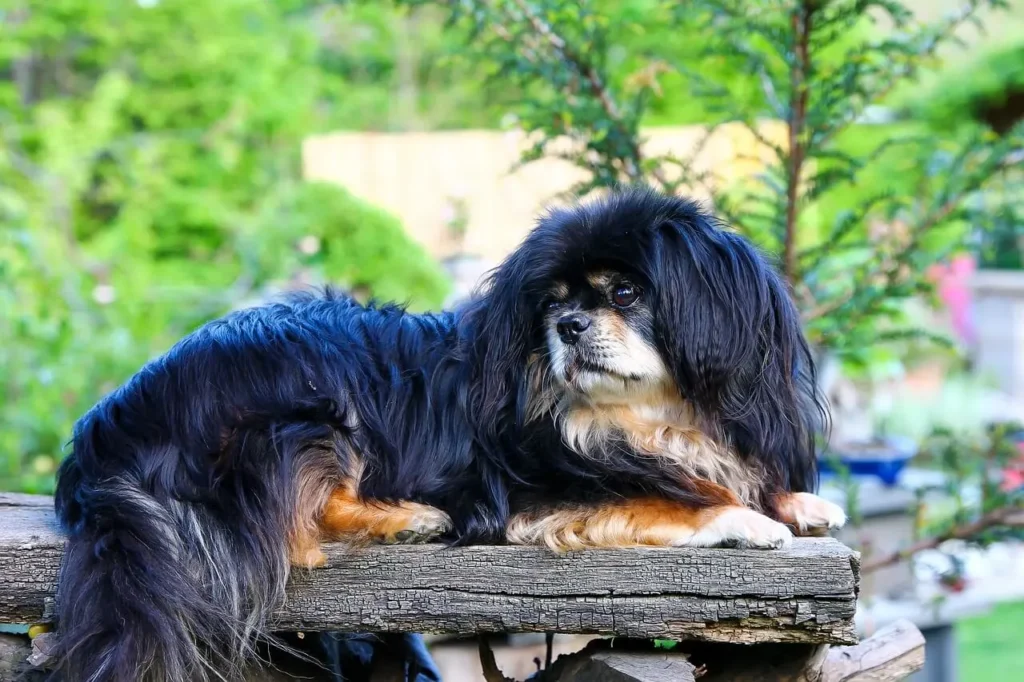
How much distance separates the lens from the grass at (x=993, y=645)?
5.23 m

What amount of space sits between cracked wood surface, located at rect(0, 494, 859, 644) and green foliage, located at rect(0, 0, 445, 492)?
3.64 m

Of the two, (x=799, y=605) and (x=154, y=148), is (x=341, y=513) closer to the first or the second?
(x=799, y=605)

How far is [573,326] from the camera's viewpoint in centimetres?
226

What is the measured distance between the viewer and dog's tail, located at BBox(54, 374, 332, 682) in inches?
81.4

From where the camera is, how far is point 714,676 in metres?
2.34

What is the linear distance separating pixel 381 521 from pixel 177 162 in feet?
28.5

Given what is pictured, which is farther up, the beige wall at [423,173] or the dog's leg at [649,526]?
the beige wall at [423,173]

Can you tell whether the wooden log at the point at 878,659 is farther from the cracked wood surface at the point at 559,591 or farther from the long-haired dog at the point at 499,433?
the cracked wood surface at the point at 559,591

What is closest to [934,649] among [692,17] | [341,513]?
[692,17]

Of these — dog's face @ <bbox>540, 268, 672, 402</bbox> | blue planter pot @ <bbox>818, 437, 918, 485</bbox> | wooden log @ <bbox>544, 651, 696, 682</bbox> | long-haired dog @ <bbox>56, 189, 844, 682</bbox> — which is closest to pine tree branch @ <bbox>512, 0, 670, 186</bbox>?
long-haired dog @ <bbox>56, 189, 844, 682</bbox>

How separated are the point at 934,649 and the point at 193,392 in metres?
3.16

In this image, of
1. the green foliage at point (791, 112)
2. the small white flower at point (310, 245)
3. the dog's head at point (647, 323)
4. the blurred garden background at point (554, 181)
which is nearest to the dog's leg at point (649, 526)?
the dog's head at point (647, 323)

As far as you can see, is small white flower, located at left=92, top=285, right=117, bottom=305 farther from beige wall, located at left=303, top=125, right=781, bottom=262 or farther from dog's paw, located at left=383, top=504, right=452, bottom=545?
dog's paw, located at left=383, top=504, right=452, bottom=545

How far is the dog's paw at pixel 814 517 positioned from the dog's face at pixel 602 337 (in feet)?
1.35
